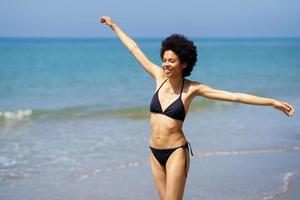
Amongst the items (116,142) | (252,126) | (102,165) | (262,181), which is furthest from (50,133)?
(262,181)

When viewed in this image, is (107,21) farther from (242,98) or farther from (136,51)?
(242,98)

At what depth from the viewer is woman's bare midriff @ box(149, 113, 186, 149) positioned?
571cm

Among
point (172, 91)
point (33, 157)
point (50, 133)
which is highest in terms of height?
point (172, 91)

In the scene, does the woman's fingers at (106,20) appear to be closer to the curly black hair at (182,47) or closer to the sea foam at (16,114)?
the curly black hair at (182,47)

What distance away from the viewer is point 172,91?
5.78m

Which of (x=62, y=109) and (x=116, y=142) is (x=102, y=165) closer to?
(x=116, y=142)

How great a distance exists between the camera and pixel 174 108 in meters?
5.68

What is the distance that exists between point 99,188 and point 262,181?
2399 millimetres

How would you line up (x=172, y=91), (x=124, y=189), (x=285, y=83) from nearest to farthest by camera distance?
(x=172, y=91) → (x=124, y=189) → (x=285, y=83)

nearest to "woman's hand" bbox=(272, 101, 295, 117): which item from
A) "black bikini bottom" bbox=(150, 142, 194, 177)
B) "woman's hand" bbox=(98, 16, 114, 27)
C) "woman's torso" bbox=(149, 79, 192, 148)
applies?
"woman's torso" bbox=(149, 79, 192, 148)

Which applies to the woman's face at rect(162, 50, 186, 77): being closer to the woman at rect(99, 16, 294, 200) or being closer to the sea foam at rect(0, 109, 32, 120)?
the woman at rect(99, 16, 294, 200)

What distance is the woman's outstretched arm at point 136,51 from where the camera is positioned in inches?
239

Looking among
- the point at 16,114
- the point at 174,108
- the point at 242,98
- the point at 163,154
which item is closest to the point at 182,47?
the point at 174,108

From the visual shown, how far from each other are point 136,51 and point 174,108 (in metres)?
0.85
